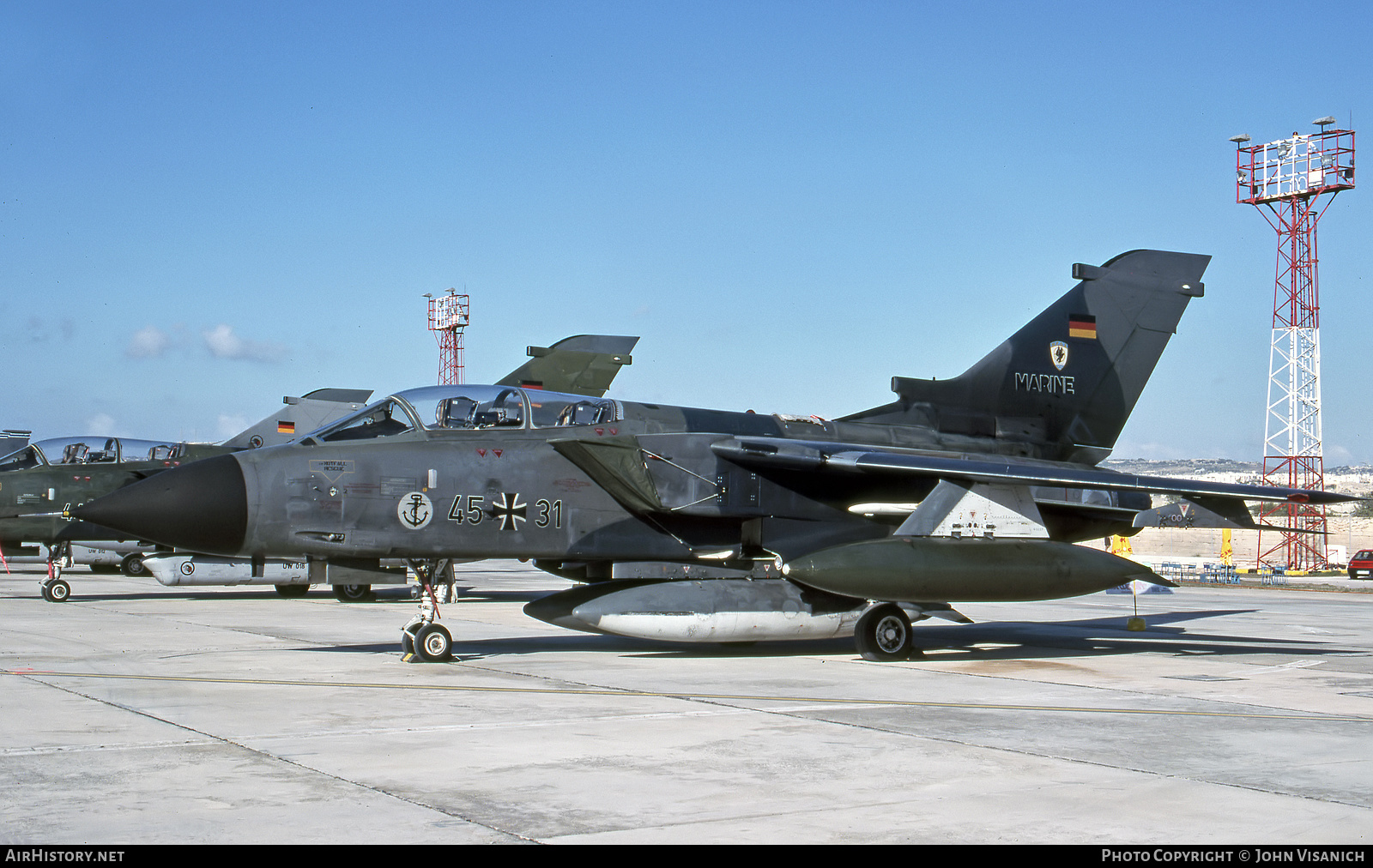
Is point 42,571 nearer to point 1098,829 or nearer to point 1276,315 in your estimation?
point 1098,829

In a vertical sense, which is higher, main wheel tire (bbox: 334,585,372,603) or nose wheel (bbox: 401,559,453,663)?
nose wheel (bbox: 401,559,453,663)

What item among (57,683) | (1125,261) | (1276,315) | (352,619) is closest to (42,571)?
(352,619)

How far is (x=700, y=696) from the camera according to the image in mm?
9570

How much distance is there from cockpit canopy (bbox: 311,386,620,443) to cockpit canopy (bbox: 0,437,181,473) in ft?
40.4

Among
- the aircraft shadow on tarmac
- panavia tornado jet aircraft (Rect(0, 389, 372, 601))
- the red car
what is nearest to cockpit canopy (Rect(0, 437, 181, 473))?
panavia tornado jet aircraft (Rect(0, 389, 372, 601))

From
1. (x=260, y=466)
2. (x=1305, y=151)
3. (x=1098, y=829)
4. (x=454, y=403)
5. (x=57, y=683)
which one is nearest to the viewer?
(x=1098, y=829)

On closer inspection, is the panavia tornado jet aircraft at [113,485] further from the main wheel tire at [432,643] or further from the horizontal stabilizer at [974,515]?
the horizontal stabilizer at [974,515]

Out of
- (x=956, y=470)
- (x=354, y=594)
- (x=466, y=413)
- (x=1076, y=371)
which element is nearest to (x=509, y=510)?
→ (x=466, y=413)

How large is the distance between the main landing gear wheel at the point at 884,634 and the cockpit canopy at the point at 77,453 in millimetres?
15187

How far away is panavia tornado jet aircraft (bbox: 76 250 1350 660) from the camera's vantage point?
429 inches

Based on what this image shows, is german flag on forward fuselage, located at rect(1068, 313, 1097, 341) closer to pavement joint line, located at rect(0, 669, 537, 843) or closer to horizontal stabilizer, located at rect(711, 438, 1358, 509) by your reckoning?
horizontal stabilizer, located at rect(711, 438, 1358, 509)

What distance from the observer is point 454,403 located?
1194cm

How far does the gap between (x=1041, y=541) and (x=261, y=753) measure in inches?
327

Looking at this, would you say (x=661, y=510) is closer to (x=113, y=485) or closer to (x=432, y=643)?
(x=432, y=643)
